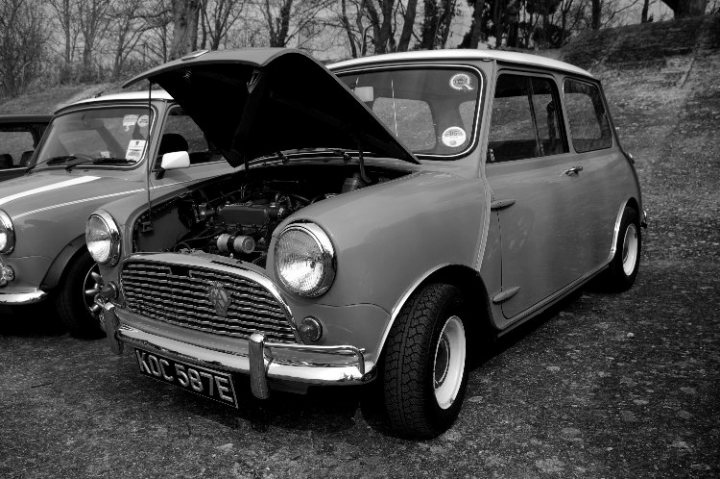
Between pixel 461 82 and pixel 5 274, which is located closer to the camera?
pixel 461 82

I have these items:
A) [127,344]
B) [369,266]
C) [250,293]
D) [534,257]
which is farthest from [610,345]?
[127,344]

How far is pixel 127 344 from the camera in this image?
2686 millimetres

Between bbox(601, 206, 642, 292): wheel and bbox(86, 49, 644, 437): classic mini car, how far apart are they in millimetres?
515

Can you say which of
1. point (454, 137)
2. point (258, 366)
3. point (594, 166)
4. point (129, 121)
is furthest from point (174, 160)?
point (594, 166)

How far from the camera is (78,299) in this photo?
3871 mm

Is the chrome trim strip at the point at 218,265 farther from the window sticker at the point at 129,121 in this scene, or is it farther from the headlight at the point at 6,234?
the window sticker at the point at 129,121

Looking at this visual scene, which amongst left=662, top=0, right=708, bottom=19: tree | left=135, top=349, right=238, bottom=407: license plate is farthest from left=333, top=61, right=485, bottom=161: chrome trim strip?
left=662, top=0, right=708, bottom=19: tree

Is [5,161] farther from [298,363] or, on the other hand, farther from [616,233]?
[616,233]

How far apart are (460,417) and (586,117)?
239cm

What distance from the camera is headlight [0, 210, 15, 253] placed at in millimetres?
3719

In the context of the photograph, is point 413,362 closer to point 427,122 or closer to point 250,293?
point 250,293

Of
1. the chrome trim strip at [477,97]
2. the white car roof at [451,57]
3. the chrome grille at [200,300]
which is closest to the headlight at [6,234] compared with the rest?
the chrome grille at [200,300]

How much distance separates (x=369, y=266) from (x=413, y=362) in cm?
40

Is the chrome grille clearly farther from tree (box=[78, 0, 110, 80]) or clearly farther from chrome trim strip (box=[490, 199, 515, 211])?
tree (box=[78, 0, 110, 80])
